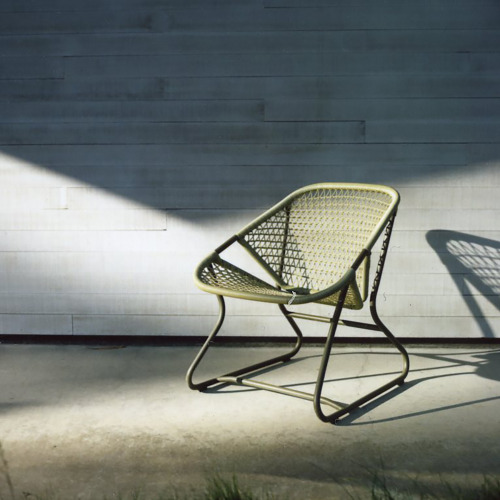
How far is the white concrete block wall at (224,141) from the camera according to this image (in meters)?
3.11

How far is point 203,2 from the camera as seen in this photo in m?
3.14

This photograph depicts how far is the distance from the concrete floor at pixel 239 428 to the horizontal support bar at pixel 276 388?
0.12 feet

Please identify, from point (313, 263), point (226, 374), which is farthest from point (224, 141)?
point (226, 374)

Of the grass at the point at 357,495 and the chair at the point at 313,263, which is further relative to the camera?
the chair at the point at 313,263

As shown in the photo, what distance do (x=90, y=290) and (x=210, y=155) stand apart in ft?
2.88

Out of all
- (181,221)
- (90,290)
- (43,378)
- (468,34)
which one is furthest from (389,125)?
(43,378)

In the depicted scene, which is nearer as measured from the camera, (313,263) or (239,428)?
(239,428)

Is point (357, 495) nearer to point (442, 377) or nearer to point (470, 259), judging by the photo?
point (442, 377)

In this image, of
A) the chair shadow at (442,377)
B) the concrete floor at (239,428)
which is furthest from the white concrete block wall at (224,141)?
the concrete floor at (239,428)

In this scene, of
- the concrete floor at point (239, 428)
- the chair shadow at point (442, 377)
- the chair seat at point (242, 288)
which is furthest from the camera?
the chair shadow at point (442, 377)

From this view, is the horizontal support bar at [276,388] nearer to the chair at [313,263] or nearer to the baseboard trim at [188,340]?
the chair at [313,263]

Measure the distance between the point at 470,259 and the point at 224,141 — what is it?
4.17 feet

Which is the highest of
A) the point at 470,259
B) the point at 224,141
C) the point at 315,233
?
the point at 224,141

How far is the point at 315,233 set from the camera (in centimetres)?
305
